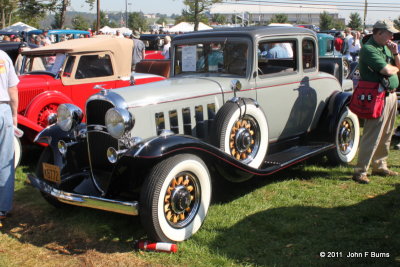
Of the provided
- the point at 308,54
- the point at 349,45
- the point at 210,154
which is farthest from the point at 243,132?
the point at 349,45

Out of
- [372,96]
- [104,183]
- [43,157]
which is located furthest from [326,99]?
[43,157]

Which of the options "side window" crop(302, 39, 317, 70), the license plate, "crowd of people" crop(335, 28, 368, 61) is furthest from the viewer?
"crowd of people" crop(335, 28, 368, 61)

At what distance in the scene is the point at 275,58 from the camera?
5.82 m

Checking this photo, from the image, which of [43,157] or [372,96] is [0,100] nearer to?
[43,157]

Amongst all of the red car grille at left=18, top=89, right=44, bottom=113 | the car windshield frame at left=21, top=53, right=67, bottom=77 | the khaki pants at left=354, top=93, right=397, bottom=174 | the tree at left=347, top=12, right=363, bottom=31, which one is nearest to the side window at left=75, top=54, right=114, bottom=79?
the car windshield frame at left=21, top=53, right=67, bottom=77

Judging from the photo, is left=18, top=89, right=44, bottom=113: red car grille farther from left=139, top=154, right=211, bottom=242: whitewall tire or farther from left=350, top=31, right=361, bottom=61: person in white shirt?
left=350, top=31, right=361, bottom=61: person in white shirt

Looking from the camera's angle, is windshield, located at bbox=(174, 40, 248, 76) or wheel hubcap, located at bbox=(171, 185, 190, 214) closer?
wheel hubcap, located at bbox=(171, 185, 190, 214)

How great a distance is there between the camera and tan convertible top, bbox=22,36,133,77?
7051 mm

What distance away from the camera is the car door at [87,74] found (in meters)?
7.00

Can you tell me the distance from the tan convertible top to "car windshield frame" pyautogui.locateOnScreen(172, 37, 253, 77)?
229 centimetres

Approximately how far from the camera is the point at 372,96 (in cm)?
496

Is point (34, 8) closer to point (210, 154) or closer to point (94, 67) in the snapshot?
point (94, 67)

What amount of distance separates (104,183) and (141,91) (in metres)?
0.94

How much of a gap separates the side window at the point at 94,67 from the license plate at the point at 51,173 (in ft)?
10.4
